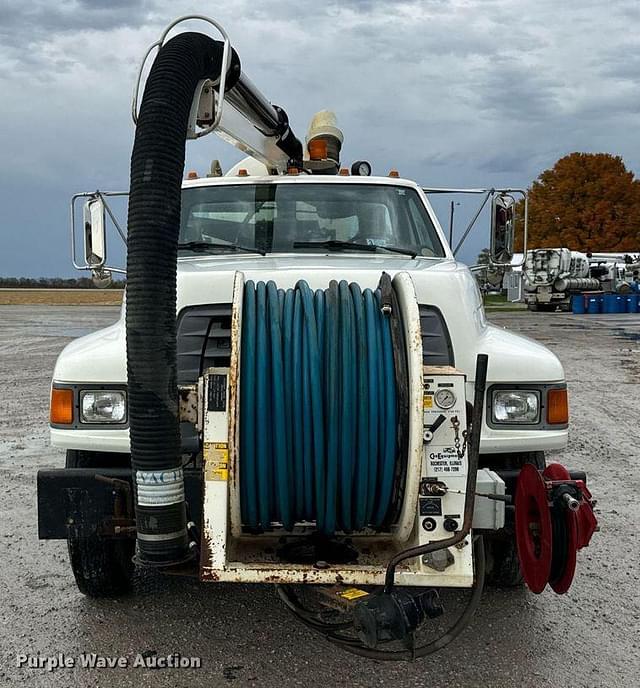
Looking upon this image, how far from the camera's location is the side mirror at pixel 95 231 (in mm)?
5312

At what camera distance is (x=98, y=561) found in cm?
372

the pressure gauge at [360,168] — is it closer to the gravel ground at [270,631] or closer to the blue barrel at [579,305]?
the gravel ground at [270,631]

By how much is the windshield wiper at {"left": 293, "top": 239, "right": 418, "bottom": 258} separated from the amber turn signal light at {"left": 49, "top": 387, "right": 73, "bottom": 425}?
1663 millimetres

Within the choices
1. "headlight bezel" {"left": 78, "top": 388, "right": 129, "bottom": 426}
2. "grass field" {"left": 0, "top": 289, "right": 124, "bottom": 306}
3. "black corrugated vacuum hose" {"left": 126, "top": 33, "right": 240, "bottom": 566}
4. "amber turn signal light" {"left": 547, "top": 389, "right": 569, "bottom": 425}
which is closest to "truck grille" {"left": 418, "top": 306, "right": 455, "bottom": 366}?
"amber turn signal light" {"left": 547, "top": 389, "right": 569, "bottom": 425}

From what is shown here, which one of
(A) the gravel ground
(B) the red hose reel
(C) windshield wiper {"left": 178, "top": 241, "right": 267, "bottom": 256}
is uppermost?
(C) windshield wiper {"left": 178, "top": 241, "right": 267, "bottom": 256}

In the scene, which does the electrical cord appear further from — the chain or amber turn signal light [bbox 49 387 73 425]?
amber turn signal light [bbox 49 387 73 425]

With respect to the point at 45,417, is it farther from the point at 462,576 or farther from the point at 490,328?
the point at 462,576

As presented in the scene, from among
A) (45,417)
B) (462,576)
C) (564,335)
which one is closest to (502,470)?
(462,576)

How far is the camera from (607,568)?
4.43 meters

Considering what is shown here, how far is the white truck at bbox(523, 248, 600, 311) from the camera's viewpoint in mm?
31750

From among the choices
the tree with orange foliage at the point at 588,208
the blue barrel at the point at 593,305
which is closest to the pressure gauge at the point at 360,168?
the blue barrel at the point at 593,305

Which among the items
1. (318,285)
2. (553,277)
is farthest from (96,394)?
(553,277)

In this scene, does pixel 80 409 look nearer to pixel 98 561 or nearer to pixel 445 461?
pixel 98 561

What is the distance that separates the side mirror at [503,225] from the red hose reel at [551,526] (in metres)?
2.51
